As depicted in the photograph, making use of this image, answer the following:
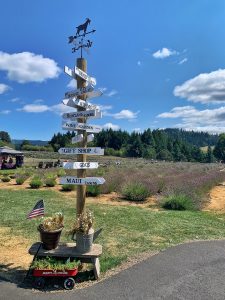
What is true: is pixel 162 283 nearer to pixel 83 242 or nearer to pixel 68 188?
pixel 83 242

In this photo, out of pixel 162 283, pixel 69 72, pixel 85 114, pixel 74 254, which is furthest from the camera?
pixel 85 114

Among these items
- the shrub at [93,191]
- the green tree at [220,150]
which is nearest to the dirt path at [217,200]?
the shrub at [93,191]

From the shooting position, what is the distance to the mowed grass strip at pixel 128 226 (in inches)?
290

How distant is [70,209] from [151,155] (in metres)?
75.5

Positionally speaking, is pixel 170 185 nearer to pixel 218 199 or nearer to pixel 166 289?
pixel 218 199

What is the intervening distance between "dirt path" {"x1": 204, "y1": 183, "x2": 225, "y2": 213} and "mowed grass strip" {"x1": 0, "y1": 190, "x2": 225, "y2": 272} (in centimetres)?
229

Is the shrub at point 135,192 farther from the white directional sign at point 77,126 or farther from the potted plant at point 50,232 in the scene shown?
the potted plant at point 50,232

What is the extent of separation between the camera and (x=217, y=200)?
16.0 metres

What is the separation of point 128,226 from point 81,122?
374 centimetres

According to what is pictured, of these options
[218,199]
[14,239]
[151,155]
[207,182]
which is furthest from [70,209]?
[151,155]

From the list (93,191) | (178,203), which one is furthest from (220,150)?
(178,203)

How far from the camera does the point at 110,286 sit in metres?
5.39

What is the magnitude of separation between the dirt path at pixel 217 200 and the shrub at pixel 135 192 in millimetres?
2453

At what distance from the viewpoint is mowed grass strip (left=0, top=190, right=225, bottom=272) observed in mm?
7363
